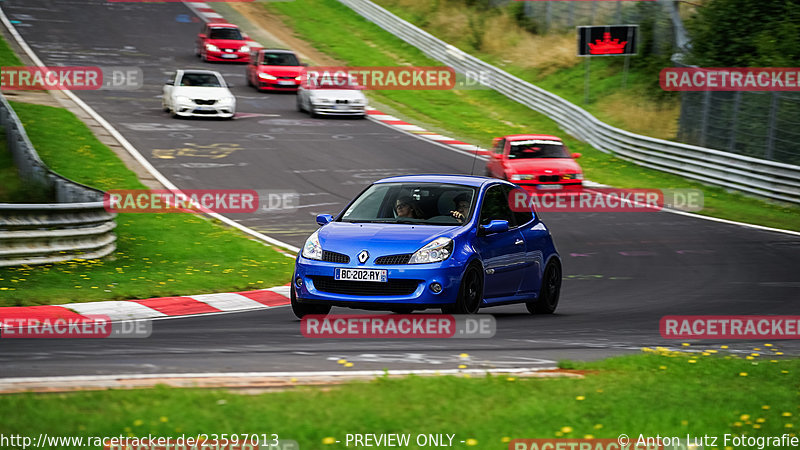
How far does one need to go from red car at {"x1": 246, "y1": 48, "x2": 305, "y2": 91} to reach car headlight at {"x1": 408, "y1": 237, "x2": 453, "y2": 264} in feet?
88.6

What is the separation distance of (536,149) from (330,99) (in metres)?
10.5

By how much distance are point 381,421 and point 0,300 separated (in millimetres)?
7228

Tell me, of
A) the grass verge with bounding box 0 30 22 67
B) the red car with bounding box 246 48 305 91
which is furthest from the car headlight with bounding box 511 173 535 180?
the grass verge with bounding box 0 30 22 67

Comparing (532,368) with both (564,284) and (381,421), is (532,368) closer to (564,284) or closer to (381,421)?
(381,421)

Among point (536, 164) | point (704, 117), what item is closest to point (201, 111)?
point (536, 164)

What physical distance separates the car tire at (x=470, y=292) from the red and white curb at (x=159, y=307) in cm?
310

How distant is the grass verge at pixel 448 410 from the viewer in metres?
6.12

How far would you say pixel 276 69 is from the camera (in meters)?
37.4

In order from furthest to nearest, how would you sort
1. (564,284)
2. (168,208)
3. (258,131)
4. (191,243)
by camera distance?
(258,131) < (168,208) < (191,243) < (564,284)

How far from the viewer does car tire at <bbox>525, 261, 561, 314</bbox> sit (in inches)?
514

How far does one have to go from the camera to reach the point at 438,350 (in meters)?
9.43

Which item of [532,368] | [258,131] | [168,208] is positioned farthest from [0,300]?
[258,131]

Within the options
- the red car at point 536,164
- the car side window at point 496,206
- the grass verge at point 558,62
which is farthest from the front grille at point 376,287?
the grass verge at point 558,62

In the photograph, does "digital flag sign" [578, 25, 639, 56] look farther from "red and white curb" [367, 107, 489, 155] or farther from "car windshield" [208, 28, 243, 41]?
"car windshield" [208, 28, 243, 41]
